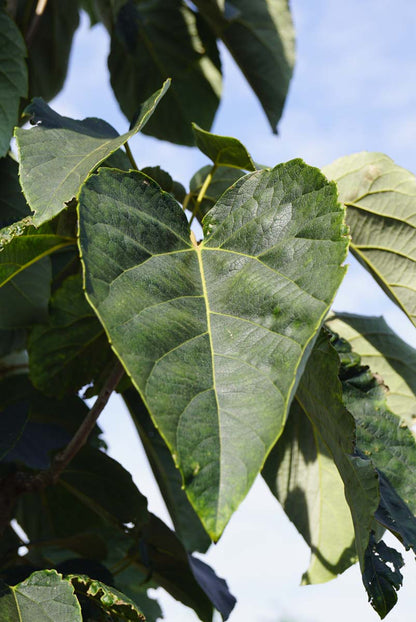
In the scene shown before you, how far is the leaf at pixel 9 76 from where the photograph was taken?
0.80m

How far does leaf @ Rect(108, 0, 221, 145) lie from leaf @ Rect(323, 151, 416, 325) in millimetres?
482

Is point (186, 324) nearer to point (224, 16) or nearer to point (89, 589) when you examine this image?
point (89, 589)

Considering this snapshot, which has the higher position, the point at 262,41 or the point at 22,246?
the point at 262,41

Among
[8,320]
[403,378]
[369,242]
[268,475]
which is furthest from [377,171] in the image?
[8,320]

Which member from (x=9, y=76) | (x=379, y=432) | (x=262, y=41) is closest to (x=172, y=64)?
(x=262, y=41)

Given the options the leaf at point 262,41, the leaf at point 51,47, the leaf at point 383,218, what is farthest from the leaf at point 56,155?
the leaf at point 51,47

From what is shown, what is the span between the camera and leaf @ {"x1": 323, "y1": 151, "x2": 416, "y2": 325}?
28.9 inches

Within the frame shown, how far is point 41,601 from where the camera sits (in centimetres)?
57

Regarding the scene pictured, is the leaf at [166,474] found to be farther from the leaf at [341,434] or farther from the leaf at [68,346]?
the leaf at [341,434]

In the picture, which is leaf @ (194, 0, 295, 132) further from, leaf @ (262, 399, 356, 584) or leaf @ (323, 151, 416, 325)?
leaf @ (262, 399, 356, 584)

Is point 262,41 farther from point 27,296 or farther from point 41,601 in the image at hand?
point 41,601

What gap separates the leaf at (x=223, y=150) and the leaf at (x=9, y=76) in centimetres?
25

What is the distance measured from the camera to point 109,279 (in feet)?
1.40

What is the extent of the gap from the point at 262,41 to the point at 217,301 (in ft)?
Result: 2.56
